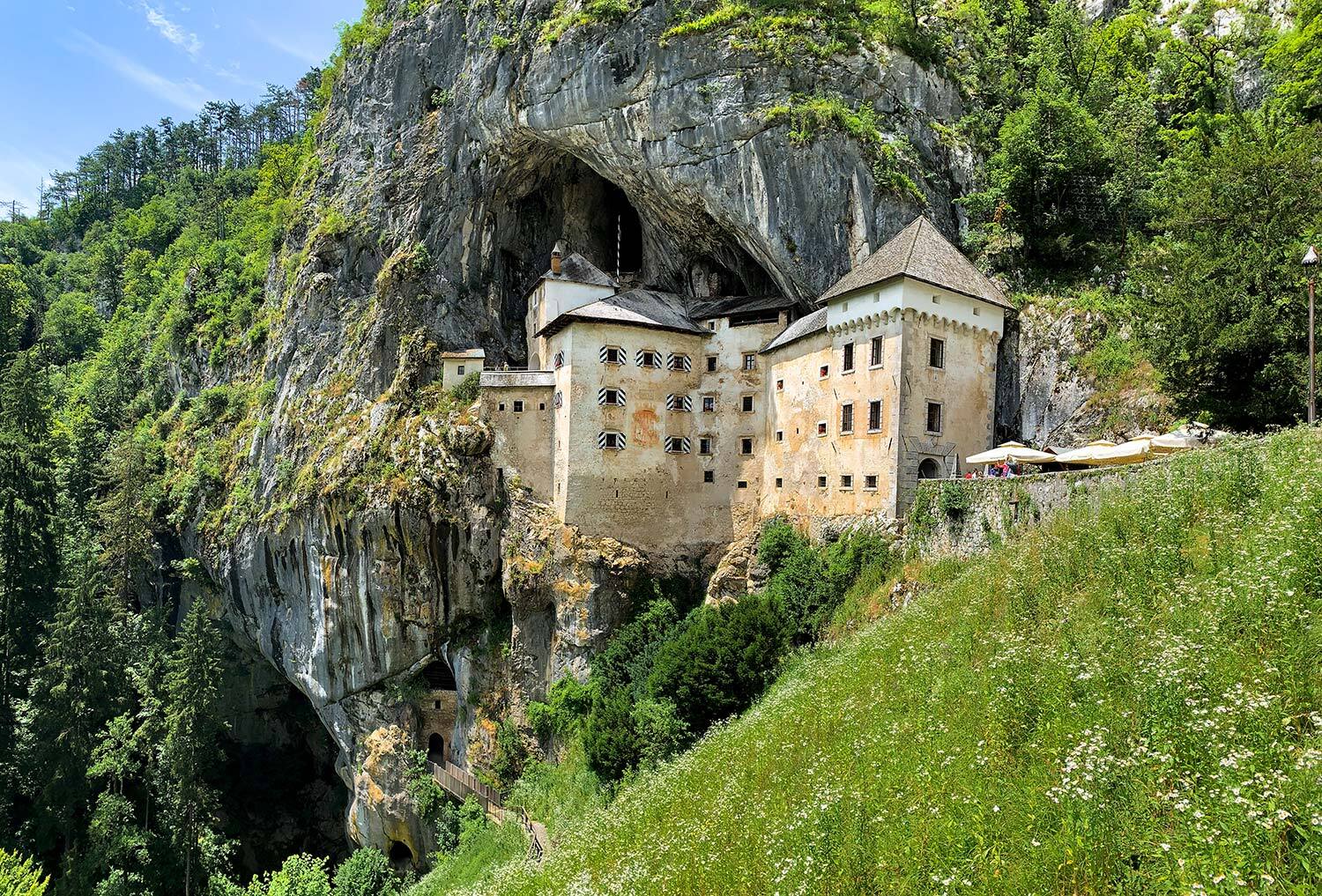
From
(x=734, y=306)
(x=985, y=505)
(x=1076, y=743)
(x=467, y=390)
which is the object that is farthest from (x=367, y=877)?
(x=1076, y=743)

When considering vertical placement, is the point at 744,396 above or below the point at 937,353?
below

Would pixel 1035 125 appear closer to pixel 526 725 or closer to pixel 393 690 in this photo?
pixel 526 725

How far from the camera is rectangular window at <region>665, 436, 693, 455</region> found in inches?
1401

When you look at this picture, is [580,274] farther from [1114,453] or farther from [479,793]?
[1114,453]

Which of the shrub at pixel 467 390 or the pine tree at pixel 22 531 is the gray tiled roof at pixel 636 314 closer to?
the shrub at pixel 467 390

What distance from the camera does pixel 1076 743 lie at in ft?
27.8

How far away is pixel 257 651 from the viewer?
50.1 m

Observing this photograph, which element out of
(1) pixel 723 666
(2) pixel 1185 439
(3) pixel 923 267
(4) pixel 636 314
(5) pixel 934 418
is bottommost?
(1) pixel 723 666

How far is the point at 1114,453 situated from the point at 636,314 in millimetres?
20205

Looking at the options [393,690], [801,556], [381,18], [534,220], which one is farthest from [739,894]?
[381,18]

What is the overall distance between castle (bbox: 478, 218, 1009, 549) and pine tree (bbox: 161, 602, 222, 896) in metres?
18.1

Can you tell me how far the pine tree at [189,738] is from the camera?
1481 inches

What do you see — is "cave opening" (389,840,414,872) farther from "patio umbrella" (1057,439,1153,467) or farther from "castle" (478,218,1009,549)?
"patio umbrella" (1057,439,1153,467)

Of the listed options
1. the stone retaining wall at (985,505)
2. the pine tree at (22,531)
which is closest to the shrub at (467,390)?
the stone retaining wall at (985,505)
